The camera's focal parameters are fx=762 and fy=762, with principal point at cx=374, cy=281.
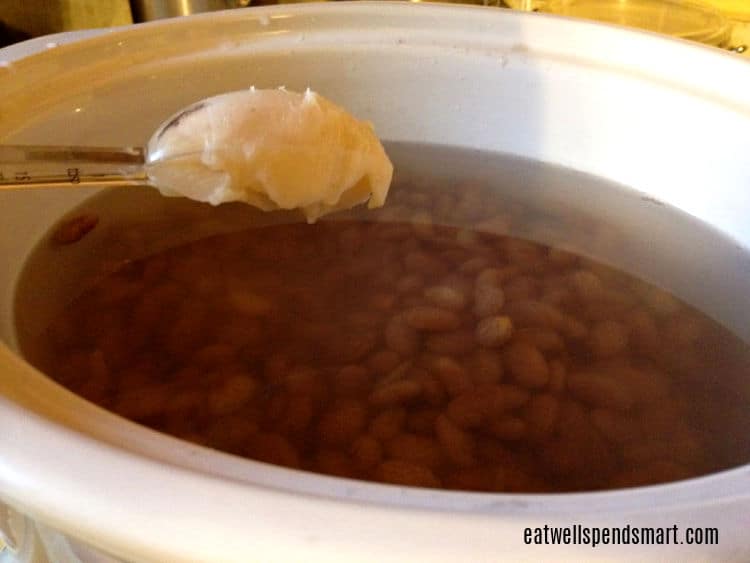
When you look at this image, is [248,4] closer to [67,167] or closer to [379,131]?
[379,131]

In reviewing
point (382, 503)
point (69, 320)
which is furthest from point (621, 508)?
point (69, 320)

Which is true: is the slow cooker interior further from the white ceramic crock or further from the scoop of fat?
the scoop of fat

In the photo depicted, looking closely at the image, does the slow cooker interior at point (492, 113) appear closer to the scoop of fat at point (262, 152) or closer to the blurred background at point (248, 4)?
the scoop of fat at point (262, 152)

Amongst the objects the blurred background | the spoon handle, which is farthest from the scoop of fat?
the blurred background

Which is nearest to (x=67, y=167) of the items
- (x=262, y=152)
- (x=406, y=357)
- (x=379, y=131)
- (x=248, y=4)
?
(x=262, y=152)

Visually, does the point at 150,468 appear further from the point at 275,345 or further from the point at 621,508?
the point at 275,345

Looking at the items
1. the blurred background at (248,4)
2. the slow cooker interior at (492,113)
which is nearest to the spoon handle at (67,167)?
the slow cooker interior at (492,113)
